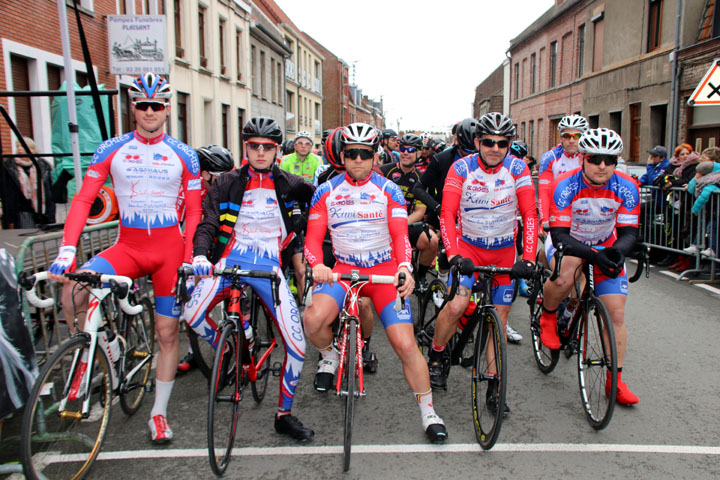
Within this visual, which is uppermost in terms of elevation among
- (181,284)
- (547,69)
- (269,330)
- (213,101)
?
(547,69)

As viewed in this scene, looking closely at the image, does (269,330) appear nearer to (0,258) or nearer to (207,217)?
(207,217)

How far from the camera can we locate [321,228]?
163 inches

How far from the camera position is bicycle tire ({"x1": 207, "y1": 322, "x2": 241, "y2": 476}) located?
3.37m

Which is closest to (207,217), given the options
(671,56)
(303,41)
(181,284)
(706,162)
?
(181,284)

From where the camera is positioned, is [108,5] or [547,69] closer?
[108,5]

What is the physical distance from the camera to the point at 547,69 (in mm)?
36469

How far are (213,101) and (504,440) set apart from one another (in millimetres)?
23537

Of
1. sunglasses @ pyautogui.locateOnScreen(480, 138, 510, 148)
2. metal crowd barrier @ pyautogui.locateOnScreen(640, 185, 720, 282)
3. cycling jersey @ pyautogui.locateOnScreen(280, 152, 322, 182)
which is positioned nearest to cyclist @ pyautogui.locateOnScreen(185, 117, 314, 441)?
sunglasses @ pyautogui.locateOnScreen(480, 138, 510, 148)

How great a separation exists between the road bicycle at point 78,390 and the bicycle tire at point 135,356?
8 cm

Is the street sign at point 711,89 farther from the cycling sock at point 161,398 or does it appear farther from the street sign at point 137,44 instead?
the cycling sock at point 161,398

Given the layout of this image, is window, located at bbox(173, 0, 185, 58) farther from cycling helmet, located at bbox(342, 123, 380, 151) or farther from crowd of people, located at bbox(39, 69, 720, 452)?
cycling helmet, located at bbox(342, 123, 380, 151)

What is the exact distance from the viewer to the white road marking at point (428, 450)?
375 cm

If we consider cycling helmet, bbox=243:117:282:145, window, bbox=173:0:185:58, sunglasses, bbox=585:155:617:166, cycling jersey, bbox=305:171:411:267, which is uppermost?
window, bbox=173:0:185:58

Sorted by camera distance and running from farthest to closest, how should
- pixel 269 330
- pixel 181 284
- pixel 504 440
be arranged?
pixel 269 330 < pixel 504 440 < pixel 181 284
